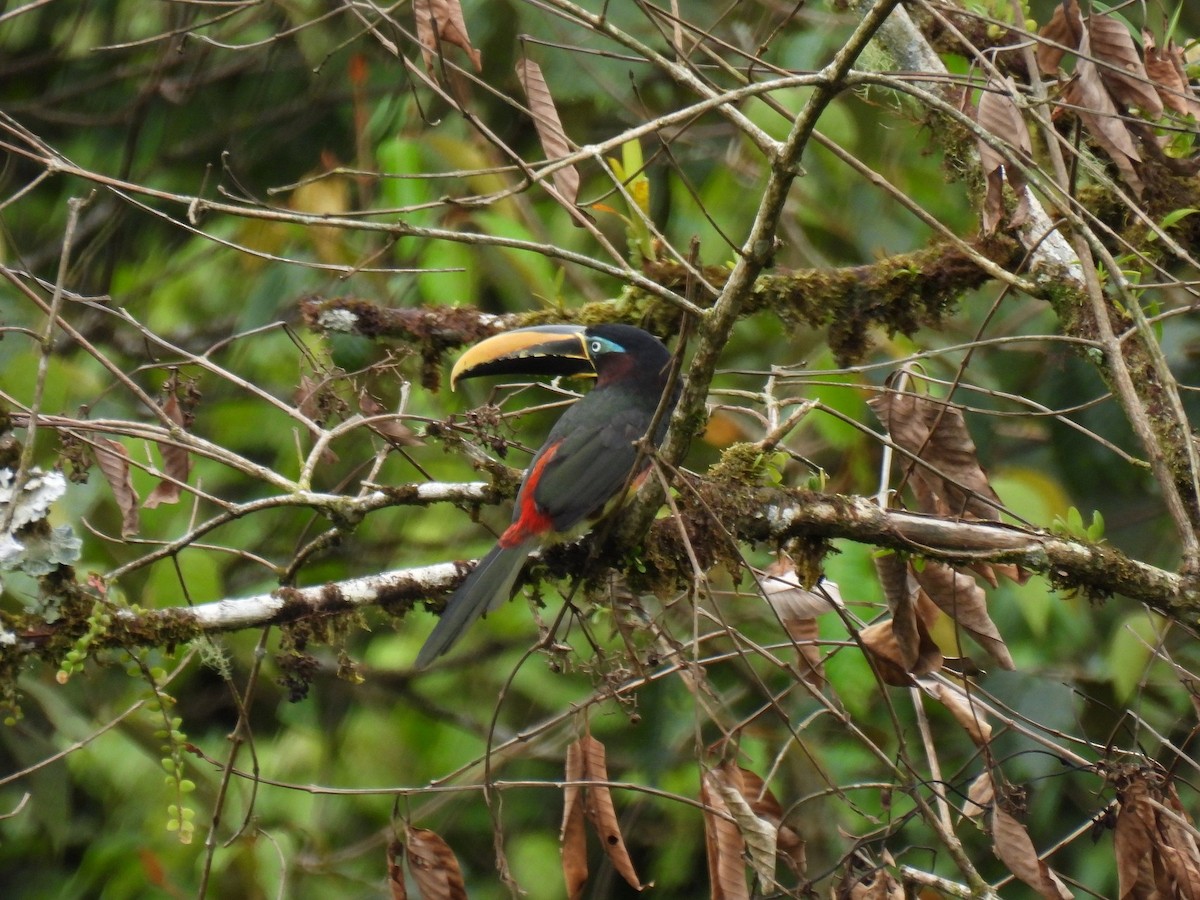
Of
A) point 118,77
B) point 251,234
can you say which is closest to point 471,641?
point 251,234

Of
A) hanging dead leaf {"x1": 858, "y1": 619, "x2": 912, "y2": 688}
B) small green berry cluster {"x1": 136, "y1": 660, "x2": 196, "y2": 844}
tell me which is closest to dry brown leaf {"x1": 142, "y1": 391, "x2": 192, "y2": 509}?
small green berry cluster {"x1": 136, "y1": 660, "x2": 196, "y2": 844}

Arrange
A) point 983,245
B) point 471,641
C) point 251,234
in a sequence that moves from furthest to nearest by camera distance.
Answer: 1. point 471,641
2. point 251,234
3. point 983,245

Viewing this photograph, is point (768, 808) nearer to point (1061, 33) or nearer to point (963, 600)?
point (963, 600)

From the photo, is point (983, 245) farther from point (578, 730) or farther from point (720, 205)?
point (578, 730)

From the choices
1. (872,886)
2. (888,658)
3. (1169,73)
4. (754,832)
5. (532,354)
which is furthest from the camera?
(532,354)

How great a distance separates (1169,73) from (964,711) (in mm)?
1863

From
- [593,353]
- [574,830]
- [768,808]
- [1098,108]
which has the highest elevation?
[1098,108]

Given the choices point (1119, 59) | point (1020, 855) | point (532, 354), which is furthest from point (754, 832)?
point (1119, 59)

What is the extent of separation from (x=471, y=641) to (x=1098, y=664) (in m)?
2.87

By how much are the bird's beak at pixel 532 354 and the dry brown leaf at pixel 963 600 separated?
1.54 m

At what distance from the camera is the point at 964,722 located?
3.33 meters

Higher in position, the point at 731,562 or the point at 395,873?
the point at 731,562

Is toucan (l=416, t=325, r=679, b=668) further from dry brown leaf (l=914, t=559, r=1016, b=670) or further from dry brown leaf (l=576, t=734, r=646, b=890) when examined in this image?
dry brown leaf (l=914, t=559, r=1016, b=670)

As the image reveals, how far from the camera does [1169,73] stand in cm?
367
